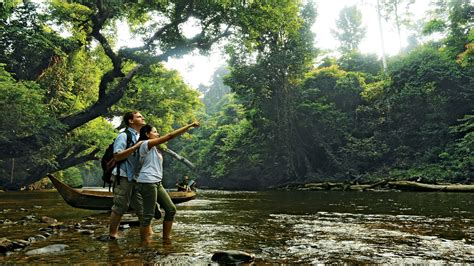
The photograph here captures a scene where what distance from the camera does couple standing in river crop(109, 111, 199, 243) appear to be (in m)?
4.70

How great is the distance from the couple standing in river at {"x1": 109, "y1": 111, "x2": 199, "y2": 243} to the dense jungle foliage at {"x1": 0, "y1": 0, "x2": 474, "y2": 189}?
48.9ft

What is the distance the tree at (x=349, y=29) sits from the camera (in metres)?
52.9

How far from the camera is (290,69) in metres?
33.0

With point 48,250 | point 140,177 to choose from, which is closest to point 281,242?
point 140,177

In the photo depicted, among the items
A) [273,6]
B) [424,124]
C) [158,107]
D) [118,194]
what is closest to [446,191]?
[424,124]

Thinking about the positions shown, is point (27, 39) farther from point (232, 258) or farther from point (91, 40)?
point (232, 258)

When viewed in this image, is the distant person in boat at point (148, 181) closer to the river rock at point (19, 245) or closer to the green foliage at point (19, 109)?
the river rock at point (19, 245)

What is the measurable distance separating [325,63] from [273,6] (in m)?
19.1

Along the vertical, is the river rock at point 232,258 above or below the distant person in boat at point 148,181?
below

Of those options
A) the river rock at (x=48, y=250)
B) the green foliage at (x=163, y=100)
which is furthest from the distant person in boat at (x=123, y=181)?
the green foliage at (x=163, y=100)

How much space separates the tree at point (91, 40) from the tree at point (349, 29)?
3398 centimetres

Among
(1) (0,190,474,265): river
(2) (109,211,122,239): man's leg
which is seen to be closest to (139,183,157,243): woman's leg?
(1) (0,190,474,265): river

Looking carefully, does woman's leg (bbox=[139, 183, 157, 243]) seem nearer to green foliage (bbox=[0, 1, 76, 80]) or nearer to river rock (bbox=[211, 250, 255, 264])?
river rock (bbox=[211, 250, 255, 264])

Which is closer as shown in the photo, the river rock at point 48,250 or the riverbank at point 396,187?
the river rock at point 48,250
